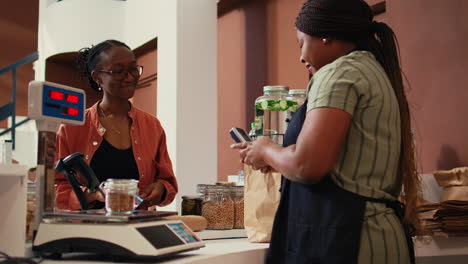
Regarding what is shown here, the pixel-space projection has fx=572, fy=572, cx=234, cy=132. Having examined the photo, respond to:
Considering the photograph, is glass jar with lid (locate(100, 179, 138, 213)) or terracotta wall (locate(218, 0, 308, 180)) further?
terracotta wall (locate(218, 0, 308, 180))

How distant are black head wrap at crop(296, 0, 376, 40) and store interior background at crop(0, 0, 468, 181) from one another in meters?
0.59

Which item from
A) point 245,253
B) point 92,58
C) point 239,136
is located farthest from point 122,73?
point 245,253

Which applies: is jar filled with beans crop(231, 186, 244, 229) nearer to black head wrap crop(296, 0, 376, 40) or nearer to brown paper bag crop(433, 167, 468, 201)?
black head wrap crop(296, 0, 376, 40)

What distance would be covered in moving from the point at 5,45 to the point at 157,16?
2971 mm

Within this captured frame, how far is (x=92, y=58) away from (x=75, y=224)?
48.0 inches

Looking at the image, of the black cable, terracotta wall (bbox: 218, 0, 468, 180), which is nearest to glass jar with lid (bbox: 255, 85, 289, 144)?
terracotta wall (bbox: 218, 0, 468, 180)

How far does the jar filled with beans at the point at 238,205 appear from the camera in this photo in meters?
1.93

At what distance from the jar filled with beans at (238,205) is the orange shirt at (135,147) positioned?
14.4 inches

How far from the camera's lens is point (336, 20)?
4.51 ft

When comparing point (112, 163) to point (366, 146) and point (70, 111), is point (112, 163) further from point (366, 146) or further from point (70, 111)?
point (366, 146)

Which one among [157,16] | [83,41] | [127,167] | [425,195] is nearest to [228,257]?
[127,167]

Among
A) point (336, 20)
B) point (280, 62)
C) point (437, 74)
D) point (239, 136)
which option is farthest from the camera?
point (280, 62)

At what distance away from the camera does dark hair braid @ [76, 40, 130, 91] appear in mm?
2217

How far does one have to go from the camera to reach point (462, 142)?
266 cm
